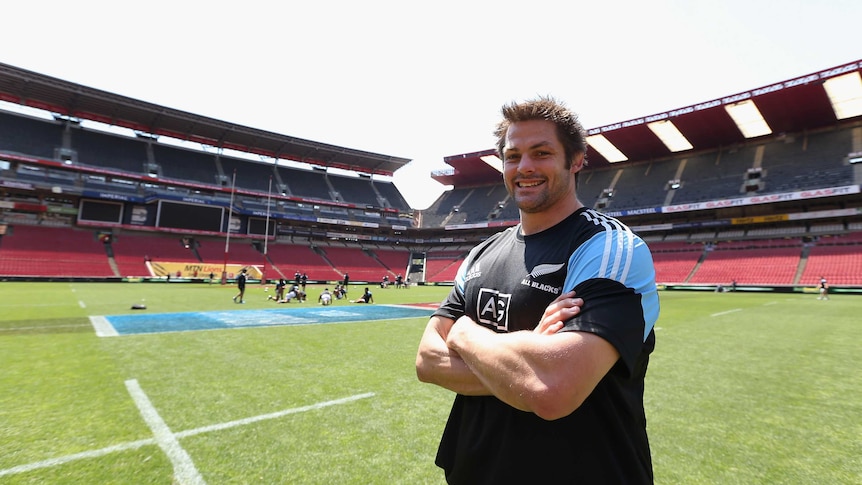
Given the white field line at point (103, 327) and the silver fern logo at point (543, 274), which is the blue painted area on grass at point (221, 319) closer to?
the white field line at point (103, 327)

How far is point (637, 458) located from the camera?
1.36 m

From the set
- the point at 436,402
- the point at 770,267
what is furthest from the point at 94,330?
the point at 770,267

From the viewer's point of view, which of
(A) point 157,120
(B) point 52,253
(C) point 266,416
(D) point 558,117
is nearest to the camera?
(D) point 558,117

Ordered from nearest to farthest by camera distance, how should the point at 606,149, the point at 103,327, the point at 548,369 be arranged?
the point at 548,369 → the point at 103,327 → the point at 606,149

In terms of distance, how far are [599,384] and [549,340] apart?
324 mm

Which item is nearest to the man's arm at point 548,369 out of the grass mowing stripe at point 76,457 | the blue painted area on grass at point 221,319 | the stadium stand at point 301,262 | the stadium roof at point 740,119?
the grass mowing stripe at point 76,457

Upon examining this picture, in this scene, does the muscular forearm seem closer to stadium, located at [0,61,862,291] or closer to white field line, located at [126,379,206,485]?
white field line, located at [126,379,206,485]

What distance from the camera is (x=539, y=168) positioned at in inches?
64.9

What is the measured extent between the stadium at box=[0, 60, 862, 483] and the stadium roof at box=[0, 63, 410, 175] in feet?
0.96

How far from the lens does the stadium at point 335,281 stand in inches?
136

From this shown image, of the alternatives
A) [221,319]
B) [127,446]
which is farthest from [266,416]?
→ [221,319]

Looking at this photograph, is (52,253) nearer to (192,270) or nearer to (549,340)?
(192,270)

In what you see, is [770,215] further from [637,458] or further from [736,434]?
[637,458]

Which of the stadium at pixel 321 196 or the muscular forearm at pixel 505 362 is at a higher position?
the stadium at pixel 321 196
